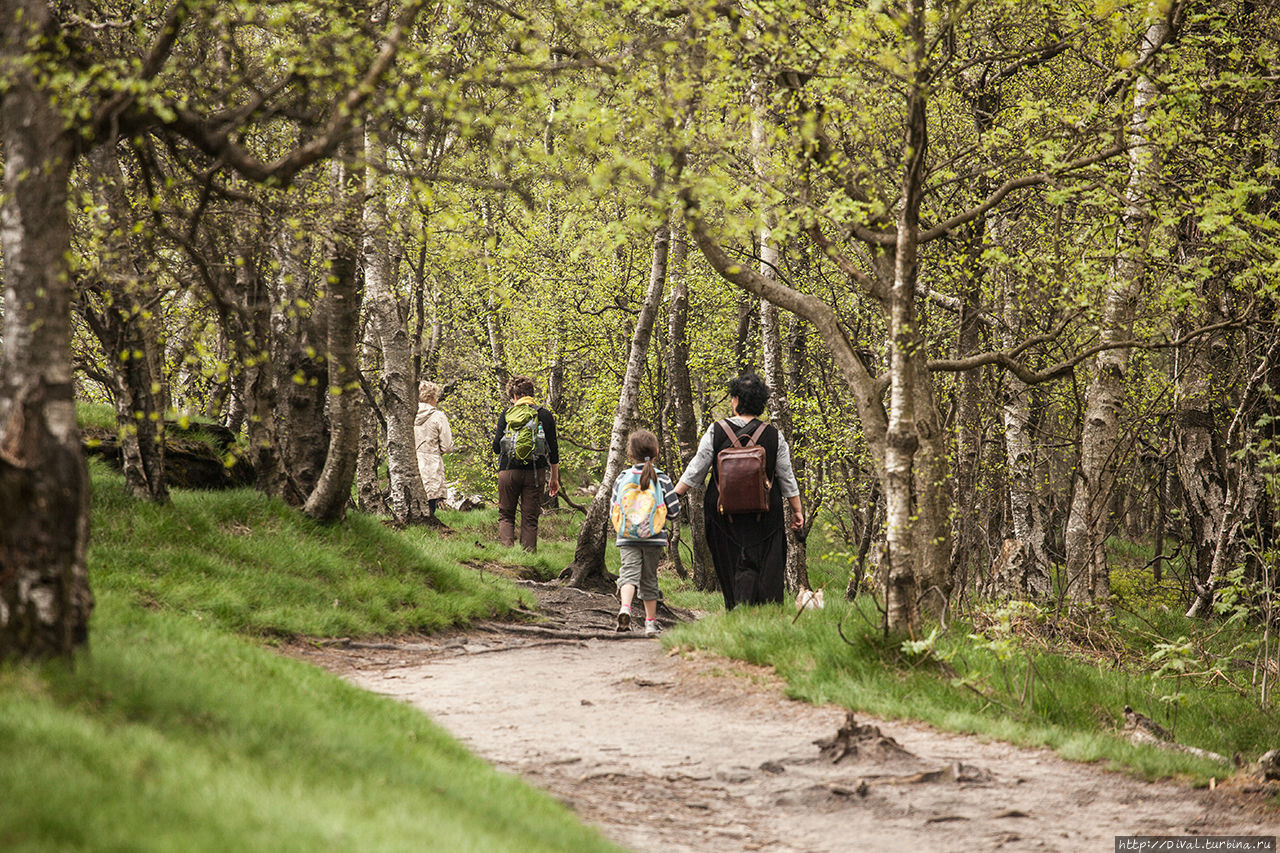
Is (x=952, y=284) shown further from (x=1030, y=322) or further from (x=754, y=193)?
(x=754, y=193)

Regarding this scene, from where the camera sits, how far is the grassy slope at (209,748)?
330cm

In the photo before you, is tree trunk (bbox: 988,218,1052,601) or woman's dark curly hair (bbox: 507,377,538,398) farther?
woman's dark curly hair (bbox: 507,377,538,398)

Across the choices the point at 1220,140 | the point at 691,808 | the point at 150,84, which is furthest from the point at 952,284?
the point at 150,84

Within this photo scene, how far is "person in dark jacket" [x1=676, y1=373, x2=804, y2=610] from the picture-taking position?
10195 millimetres

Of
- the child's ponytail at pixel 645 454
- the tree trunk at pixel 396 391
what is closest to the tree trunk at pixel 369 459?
the tree trunk at pixel 396 391

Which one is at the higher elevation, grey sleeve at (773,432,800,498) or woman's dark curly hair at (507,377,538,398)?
woman's dark curly hair at (507,377,538,398)

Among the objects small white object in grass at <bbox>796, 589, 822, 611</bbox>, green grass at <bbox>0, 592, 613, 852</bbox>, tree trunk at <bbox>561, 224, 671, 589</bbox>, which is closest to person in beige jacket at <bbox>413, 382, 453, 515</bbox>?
tree trunk at <bbox>561, 224, 671, 589</bbox>

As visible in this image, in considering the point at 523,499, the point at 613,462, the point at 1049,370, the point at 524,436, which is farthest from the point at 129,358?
the point at 523,499

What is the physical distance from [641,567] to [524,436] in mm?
4525

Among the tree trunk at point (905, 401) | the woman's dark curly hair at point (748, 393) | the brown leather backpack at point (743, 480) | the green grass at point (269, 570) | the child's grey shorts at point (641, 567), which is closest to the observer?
the tree trunk at point (905, 401)

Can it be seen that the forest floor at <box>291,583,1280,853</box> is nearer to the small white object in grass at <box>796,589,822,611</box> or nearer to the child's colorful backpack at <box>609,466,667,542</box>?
the small white object in grass at <box>796,589,822,611</box>

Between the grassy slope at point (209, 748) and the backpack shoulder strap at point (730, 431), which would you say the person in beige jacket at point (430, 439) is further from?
the grassy slope at point (209, 748)

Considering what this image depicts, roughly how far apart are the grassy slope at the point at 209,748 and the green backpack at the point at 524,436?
255 inches

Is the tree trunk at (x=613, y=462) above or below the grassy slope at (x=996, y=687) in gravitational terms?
above
